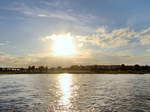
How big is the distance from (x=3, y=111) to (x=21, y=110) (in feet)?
8.25

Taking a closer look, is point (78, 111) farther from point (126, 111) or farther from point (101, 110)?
point (126, 111)

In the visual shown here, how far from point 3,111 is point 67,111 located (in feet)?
31.2

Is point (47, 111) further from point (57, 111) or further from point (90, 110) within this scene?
point (90, 110)

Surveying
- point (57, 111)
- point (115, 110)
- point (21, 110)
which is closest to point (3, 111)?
point (21, 110)

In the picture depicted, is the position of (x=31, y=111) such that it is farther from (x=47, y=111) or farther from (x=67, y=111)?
(x=67, y=111)

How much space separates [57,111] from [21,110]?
5.62 metres

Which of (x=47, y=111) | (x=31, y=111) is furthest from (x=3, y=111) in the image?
(x=47, y=111)

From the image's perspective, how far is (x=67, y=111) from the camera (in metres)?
21.9

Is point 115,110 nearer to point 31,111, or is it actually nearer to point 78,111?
point 78,111

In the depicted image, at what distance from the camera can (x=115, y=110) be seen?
2236 cm

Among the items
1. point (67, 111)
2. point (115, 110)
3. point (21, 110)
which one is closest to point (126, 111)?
point (115, 110)

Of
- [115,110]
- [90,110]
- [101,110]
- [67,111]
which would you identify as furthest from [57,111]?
[115,110]

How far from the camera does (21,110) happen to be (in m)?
22.3

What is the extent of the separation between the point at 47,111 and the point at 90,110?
6.58 metres
